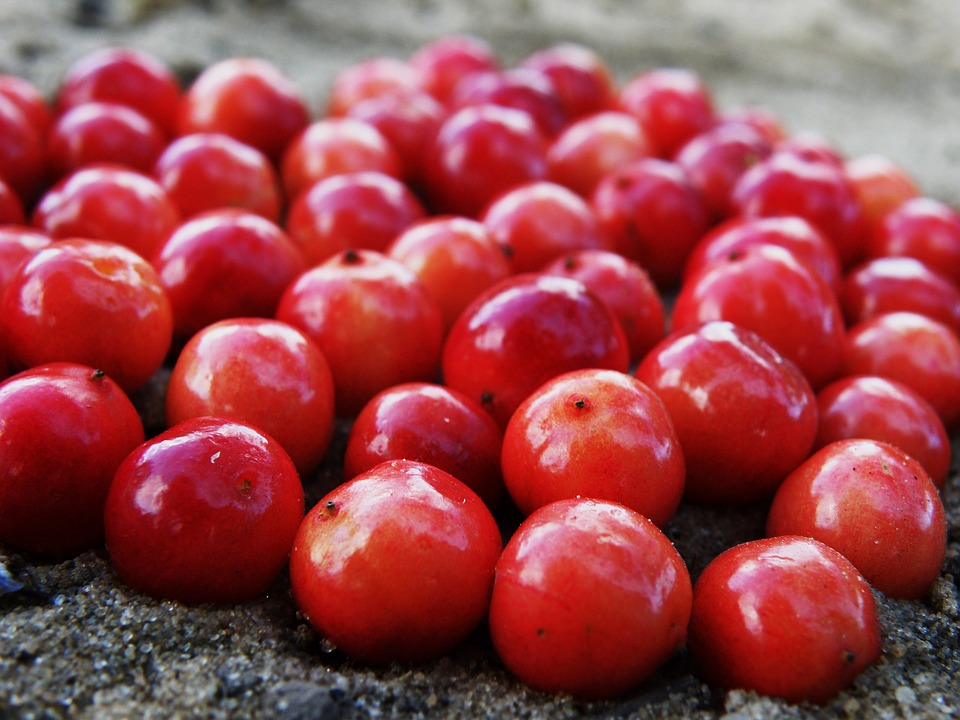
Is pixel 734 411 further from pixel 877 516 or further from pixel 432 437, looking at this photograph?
pixel 432 437

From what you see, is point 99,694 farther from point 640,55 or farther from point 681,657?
point 640,55

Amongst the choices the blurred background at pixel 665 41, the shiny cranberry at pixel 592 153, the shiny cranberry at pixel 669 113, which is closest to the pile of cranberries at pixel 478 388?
the shiny cranberry at pixel 592 153

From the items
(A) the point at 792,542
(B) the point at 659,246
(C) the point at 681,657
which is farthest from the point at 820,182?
(C) the point at 681,657

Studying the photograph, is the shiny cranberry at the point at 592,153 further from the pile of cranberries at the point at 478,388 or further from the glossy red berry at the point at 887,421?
the glossy red berry at the point at 887,421

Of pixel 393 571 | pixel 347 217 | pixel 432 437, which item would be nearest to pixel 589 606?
pixel 393 571

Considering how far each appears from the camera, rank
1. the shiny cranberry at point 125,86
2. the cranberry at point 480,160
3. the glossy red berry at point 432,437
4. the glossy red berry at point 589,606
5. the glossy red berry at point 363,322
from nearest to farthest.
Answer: the glossy red berry at point 589,606, the glossy red berry at point 432,437, the glossy red berry at point 363,322, the cranberry at point 480,160, the shiny cranberry at point 125,86

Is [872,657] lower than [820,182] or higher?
lower
